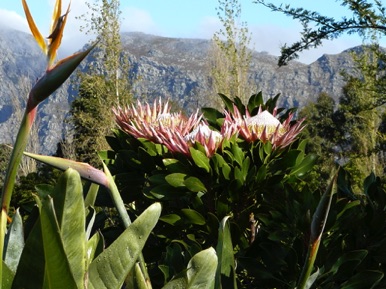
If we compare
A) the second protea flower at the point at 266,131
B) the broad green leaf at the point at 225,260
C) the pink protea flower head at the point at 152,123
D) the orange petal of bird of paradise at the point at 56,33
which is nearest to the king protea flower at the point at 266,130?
the second protea flower at the point at 266,131

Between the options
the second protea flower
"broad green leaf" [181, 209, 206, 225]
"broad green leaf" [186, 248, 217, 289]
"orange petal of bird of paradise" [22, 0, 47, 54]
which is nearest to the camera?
"orange petal of bird of paradise" [22, 0, 47, 54]

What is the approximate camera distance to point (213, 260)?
2.94 ft

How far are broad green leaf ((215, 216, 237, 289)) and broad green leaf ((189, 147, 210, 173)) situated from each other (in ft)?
1.51

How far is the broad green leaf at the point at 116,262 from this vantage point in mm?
840

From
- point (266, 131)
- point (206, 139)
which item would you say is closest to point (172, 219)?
point (206, 139)

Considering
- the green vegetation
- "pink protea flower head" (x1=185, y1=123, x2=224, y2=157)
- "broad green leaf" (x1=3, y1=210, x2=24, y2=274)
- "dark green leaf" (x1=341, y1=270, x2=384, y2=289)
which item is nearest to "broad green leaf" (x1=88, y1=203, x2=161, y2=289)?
the green vegetation

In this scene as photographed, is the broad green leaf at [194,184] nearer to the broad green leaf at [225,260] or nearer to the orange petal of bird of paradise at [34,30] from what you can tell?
the broad green leaf at [225,260]

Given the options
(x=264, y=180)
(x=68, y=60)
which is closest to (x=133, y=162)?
(x=264, y=180)

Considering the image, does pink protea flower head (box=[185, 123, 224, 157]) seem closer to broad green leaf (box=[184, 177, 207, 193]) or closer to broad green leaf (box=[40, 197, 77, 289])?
broad green leaf (box=[184, 177, 207, 193])

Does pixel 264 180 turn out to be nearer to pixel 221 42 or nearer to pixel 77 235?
pixel 77 235

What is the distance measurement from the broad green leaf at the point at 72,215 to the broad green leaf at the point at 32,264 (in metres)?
0.03

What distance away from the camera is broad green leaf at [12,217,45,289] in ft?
2.45

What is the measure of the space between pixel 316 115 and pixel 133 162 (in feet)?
121

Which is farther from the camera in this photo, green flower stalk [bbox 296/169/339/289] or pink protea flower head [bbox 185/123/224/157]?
pink protea flower head [bbox 185/123/224/157]
